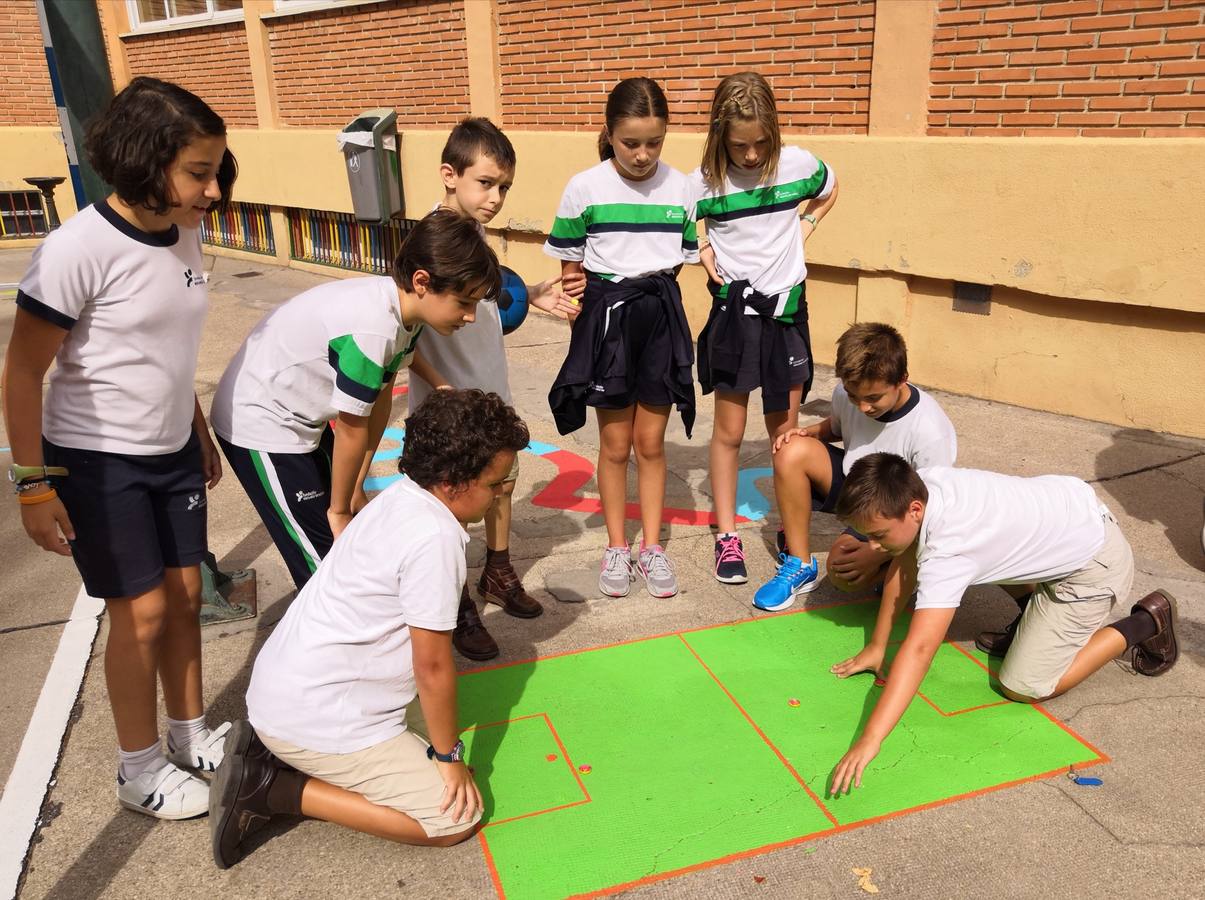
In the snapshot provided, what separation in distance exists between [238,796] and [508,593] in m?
1.53

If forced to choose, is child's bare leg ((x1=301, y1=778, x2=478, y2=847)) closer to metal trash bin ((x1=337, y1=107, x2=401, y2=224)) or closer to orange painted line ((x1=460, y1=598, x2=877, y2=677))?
orange painted line ((x1=460, y1=598, x2=877, y2=677))

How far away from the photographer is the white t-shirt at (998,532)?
292cm

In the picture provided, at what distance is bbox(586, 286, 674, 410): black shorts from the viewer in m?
3.88

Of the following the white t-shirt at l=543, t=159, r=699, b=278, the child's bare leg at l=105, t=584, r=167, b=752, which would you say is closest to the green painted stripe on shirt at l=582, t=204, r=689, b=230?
the white t-shirt at l=543, t=159, r=699, b=278

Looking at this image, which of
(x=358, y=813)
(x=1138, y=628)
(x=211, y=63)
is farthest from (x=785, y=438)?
(x=211, y=63)

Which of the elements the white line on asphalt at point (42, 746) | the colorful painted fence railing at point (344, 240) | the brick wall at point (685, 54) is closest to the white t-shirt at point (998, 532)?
the white line on asphalt at point (42, 746)

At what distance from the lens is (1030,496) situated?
318cm

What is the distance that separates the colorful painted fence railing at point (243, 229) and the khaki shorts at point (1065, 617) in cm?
1221

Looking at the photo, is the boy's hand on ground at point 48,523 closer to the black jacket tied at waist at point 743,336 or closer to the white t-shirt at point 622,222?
the white t-shirt at point 622,222

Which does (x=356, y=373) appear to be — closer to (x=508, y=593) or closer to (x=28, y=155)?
(x=508, y=593)

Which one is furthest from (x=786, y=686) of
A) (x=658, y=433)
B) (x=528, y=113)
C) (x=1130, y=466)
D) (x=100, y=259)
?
(x=528, y=113)

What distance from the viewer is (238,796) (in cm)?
253

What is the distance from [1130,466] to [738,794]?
3.59 metres

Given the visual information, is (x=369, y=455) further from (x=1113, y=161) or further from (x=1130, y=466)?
(x=1113, y=161)
